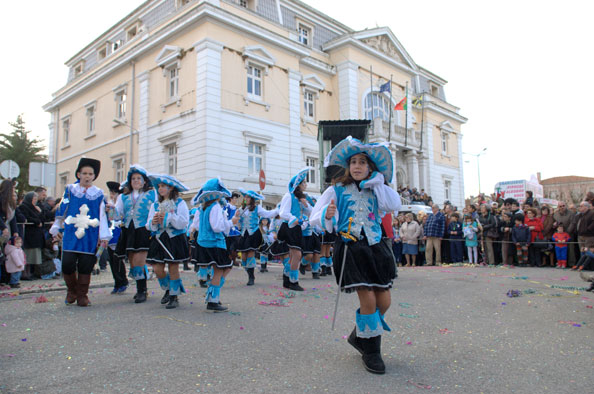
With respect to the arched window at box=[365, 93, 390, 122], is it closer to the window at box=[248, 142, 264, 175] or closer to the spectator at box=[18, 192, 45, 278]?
the window at box=[248, 142, 264, 175]

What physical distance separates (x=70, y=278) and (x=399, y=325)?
15.8 ft

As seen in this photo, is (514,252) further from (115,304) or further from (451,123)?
(451,123)

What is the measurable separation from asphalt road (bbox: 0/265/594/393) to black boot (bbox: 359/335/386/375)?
3.3 inches

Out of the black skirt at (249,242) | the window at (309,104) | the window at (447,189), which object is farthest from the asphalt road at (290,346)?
the window at (447,189)

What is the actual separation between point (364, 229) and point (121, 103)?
26.1 m

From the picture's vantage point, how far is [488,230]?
45.4ft

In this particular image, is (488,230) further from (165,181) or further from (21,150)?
(21,150)

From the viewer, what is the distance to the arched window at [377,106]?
29709mm

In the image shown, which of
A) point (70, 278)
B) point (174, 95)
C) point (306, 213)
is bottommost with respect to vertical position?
point (70, 278)

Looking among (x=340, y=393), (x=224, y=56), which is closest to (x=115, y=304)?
(x=340, y=393)

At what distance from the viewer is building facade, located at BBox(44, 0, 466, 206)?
21.2 m

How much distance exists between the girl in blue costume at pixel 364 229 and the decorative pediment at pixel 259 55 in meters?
19.7

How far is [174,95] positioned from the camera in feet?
74.6

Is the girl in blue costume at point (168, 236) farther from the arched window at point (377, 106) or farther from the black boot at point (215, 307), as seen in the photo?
the arched window at point (377, 106)
